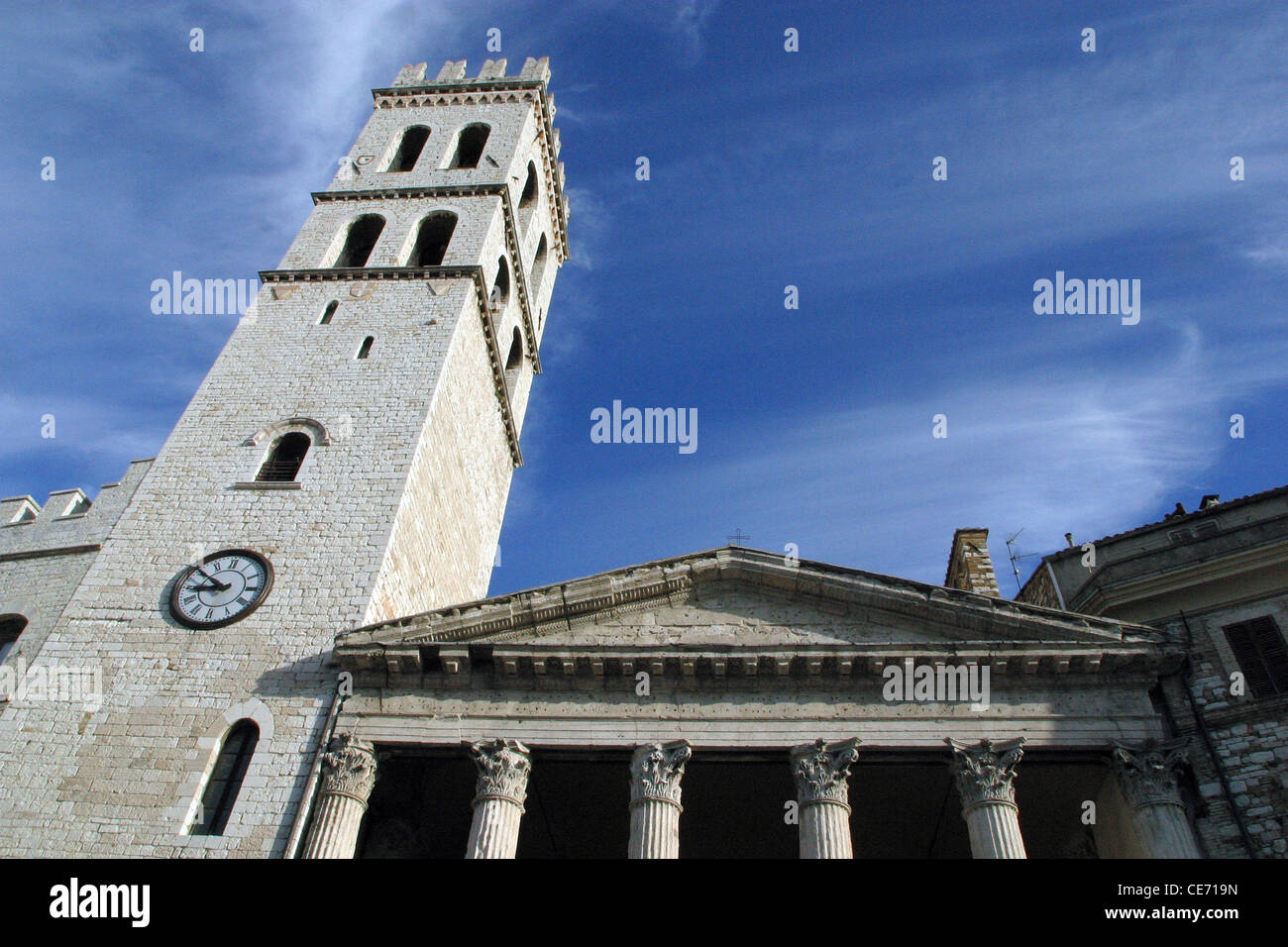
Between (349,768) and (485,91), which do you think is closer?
(349,768)

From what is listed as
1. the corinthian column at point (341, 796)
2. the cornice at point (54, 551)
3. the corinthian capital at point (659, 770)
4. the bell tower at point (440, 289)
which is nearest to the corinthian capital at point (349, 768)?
the corinthian column at point (341, 796)

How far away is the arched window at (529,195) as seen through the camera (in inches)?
1171

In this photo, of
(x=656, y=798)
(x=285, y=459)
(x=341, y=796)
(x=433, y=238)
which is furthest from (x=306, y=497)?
(x=433, y=238)

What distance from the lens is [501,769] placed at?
43.6ft

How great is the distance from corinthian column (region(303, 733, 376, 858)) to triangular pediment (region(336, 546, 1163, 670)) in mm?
1442

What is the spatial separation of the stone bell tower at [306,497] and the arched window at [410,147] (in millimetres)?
103

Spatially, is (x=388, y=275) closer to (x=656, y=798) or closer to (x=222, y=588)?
(x=222, y=588)

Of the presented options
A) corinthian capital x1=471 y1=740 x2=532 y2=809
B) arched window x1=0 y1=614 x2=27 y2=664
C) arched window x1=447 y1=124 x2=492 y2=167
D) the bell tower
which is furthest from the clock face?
arched window x1=447 y1=124 x2=492 y2=167

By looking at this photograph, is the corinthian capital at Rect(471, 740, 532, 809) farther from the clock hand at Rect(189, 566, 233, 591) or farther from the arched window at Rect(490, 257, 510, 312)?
the arched window at Rect(490, 257, 510, 312)

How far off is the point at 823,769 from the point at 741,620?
282cm
